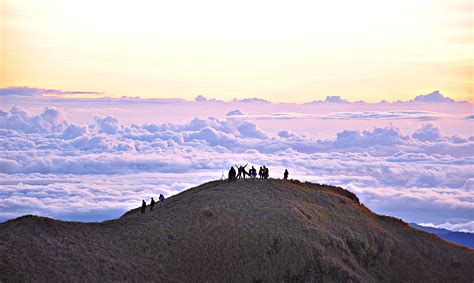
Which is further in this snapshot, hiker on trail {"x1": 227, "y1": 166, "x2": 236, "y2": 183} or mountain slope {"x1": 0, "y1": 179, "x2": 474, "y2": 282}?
hiker on trail {"x1": 227, "y1": 166, "x2": 236, "y2": 183}

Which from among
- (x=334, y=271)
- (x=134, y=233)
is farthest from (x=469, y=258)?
(x=134, y=233)

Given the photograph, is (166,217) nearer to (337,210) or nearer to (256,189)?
(256,189)

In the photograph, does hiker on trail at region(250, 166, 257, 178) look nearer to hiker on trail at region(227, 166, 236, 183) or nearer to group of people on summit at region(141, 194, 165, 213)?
hiker on trail at region(227, 166, 236, 183)

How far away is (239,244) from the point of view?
9912 cm

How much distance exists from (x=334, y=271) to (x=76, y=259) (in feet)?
115

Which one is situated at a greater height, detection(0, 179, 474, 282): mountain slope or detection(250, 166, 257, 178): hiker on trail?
detection(250, 166, 257, 178): hiker on trail

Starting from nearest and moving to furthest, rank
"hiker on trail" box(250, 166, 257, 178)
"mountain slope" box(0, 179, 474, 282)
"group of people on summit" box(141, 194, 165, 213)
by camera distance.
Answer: "mountain slope" box(0, 179, 474, 282), "group of people on summit" box(141, 194, 165, 213), "hiker on trail" box(250, 166, 257, 178)

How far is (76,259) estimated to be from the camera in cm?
8600

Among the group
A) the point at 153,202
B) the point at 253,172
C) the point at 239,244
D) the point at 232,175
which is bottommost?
the point at 239,244

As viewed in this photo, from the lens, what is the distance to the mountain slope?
3406 inches

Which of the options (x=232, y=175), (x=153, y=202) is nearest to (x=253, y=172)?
(x=232, y=175)

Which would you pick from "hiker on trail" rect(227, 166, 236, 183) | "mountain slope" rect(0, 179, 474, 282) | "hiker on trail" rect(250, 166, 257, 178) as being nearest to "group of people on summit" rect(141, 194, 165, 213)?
"mountain slope" rect(0, 179, 474, 282)

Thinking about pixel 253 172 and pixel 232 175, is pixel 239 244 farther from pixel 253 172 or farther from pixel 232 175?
pixel 253 172

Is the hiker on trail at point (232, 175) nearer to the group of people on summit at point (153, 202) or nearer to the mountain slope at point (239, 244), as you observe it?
the mountain slope at point (239, 244)
